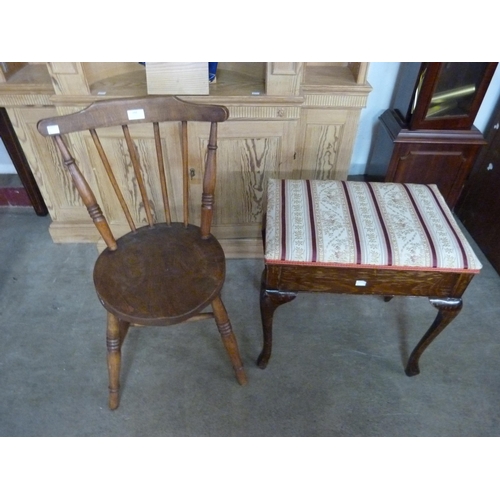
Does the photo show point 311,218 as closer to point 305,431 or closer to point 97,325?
point 305,431

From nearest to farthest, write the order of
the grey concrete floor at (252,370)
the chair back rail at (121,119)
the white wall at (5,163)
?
the chair back rail at (121,119) < the grey concrete floor at (252,370) < the white wall at (5,163)

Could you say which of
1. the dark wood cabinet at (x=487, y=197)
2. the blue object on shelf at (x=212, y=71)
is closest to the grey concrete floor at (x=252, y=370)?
the dark wood cabinet at (x=487, y=197)

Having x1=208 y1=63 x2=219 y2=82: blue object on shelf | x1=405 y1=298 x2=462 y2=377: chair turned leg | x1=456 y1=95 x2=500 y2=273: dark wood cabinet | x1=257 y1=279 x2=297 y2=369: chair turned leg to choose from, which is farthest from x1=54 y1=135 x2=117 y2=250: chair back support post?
x1=456 y1=95 x2=500 y2=273: dark wood cabinet

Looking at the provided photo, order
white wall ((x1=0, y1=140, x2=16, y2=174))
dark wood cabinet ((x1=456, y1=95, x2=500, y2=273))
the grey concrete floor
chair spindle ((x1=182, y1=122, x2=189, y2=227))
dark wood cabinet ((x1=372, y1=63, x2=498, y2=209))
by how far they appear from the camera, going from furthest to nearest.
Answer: white wall ((x1=0, y1=140, x2=16, y2=174)) < dark wood cabinet ((x1=456, y1=95, x2=500, y2=273)) < dark wood cabinet ((x1=372, y1=63, x2=498, y2=209)) < the grey concrete floor < chair spindle ((x1=182, y1=122, x2=189, y2=227))

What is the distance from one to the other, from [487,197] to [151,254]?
5.13 feet

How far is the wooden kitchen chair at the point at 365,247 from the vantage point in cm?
98

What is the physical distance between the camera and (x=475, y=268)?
97 cm

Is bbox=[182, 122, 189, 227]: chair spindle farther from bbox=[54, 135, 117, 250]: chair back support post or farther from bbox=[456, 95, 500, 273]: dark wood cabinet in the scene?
bbox=[456, 95, 500, 273]: dark wood cabinet

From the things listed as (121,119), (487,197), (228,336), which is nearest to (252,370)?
(228,336)

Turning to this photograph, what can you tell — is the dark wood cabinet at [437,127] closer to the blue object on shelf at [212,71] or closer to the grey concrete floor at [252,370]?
the grey concrete floor at [252,370]

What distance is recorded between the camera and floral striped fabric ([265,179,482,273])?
972 millimetres

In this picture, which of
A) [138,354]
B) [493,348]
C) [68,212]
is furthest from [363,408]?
[68,212]

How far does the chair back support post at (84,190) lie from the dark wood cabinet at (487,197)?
164 centimetres

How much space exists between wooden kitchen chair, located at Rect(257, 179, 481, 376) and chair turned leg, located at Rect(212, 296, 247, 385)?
12 centimetres
